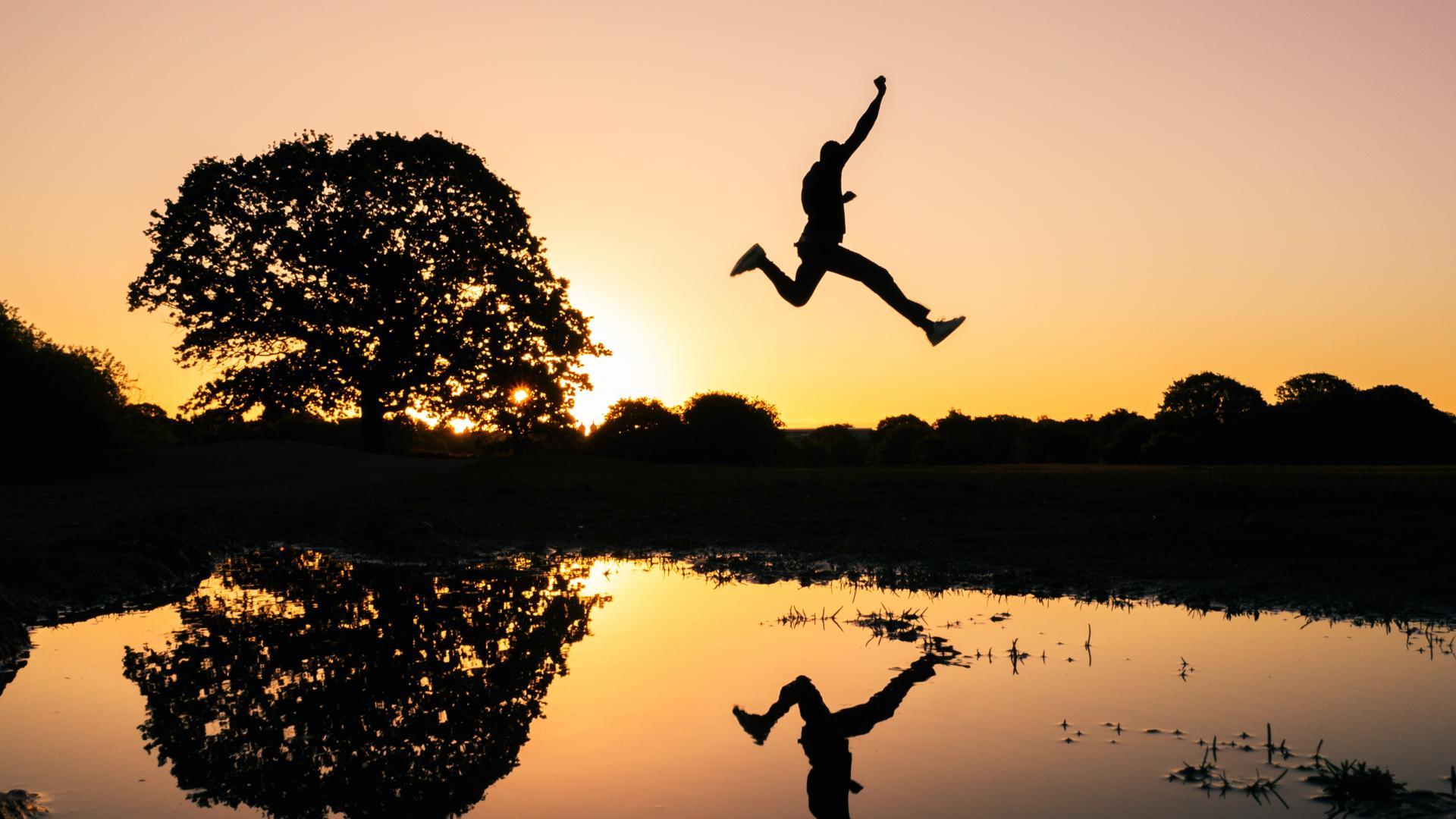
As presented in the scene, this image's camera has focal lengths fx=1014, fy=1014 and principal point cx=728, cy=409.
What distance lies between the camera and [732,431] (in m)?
49.2

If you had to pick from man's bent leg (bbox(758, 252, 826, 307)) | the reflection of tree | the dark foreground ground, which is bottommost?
the reflection of tree

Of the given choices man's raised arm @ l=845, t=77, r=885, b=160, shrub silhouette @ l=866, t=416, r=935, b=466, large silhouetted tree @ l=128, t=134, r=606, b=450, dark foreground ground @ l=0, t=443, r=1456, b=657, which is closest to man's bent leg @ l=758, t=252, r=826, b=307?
man's raised arm @ l=845, t=77, r=885, b=160

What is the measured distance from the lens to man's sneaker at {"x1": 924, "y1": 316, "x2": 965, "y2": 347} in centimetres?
959

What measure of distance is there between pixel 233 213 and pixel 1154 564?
33.8m

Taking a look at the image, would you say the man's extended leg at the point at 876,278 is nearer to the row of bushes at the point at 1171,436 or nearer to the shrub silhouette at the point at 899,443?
the row of bushes at the point at 1171,436

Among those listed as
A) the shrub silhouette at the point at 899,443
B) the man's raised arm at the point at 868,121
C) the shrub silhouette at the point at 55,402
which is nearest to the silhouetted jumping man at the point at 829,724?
the man's raised arm at the point at 868,121

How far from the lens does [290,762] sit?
5.42 metres

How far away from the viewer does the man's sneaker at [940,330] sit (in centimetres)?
959

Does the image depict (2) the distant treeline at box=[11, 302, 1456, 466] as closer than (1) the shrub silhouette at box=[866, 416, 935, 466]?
Yes

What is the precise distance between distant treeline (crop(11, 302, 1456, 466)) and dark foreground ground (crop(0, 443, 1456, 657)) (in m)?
17.7

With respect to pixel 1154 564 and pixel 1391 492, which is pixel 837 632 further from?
pixel 1391 492

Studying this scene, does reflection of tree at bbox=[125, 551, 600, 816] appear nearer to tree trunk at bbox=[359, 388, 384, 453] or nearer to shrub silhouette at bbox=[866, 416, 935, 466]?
tree trunk at bbox=[359, 388, 384, 453]

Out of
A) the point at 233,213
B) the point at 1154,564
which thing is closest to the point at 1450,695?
the point at 1154,564

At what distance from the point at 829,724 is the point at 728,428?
43116 millimetres
